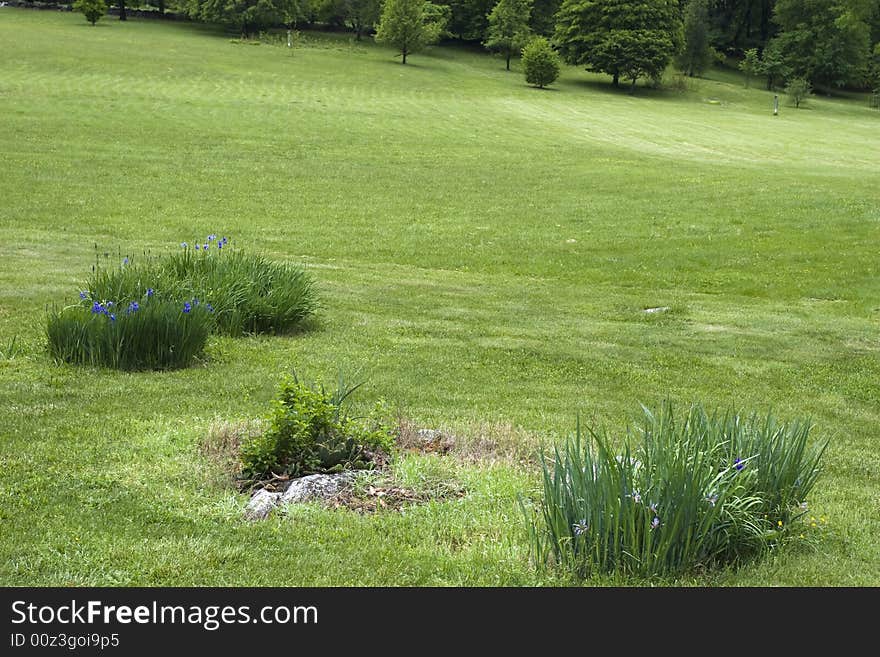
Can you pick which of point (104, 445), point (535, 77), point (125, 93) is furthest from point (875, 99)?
point (104, 445)

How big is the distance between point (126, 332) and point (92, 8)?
67236 millimetres

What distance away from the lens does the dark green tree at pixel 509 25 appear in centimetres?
7206

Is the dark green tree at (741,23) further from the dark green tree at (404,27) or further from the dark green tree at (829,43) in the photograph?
the dark green tree at (404,27)

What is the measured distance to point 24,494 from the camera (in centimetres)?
521

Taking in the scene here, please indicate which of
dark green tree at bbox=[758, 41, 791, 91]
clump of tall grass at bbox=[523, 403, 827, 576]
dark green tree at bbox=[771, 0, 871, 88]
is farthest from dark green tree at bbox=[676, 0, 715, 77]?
clump of tall grass at bbox=[523, 403, 827, 576]

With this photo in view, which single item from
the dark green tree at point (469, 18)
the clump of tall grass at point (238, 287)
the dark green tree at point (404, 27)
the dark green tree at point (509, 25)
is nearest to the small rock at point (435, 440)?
the clump of tall grass at point (238, 287)

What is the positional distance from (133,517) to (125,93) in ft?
128

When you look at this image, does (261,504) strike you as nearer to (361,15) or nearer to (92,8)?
(92,8)

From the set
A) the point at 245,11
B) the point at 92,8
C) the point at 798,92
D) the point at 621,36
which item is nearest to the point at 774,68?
the point at 798,92

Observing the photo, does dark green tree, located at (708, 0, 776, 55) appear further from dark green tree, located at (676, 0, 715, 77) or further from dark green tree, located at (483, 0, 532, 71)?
dark green tree, located at (483, 0, 532, 71)

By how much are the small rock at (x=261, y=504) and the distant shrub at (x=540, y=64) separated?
193ft

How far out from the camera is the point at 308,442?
19.1ft

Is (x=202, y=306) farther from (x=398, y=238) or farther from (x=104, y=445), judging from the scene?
(x=398, y=238)

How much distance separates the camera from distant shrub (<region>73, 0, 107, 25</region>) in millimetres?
67562
